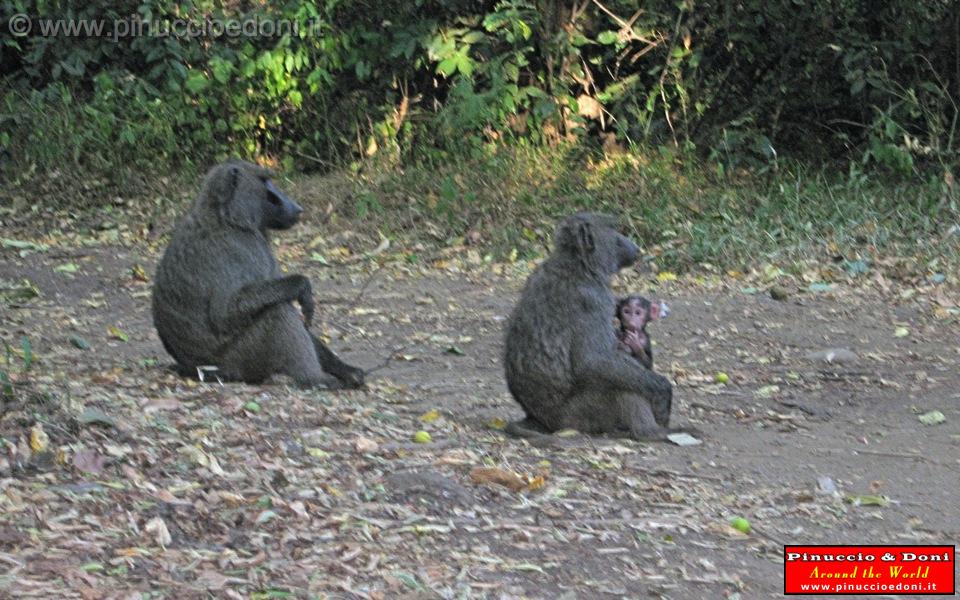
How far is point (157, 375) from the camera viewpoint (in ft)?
25.1

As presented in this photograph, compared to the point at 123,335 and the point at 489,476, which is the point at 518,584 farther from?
the point at 123,335

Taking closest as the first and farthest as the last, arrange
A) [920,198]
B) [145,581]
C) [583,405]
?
[145,581] → [583,405] → [920,198]

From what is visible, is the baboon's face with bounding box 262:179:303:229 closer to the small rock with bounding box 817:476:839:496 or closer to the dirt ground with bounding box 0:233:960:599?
the dirt ground with bounding box 0:233:960:599

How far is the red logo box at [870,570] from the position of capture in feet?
15.8

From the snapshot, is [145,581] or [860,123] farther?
[860,123]

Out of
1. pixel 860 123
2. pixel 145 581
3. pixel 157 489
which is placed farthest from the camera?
pixel 860 123

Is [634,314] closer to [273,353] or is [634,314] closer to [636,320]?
[636,320]

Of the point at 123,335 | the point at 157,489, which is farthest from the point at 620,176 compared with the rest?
the point at 157,489

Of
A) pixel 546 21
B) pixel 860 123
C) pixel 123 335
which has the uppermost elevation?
pixel 546 21

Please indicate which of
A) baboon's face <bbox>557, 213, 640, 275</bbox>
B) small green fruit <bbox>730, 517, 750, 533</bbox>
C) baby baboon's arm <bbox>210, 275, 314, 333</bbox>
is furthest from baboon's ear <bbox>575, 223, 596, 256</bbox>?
small green fruit <bbox>730, 517, 750, 533</bbox>

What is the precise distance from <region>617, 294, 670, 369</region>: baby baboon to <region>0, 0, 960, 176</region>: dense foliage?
21.4 feet

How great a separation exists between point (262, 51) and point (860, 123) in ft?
21.2

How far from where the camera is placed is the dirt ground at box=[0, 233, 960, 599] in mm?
4652

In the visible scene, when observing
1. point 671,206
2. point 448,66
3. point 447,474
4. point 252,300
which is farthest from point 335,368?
point 448,66
